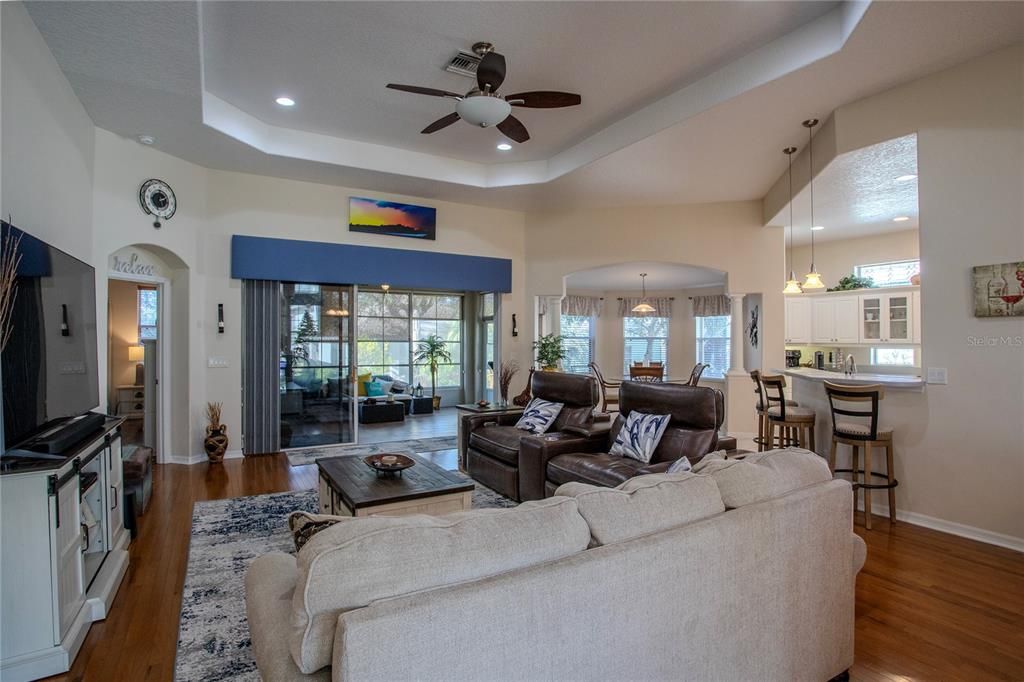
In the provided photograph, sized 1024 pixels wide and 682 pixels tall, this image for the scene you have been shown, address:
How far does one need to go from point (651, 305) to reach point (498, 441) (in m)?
7.24

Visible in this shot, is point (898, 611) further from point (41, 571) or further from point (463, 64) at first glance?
point (463, 64)

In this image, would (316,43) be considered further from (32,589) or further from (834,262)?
(834,262)

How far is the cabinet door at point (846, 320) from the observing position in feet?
25.7

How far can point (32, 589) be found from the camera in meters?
2.10

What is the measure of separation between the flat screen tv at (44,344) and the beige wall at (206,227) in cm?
186

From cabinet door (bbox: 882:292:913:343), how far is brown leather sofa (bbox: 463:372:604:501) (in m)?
5.51

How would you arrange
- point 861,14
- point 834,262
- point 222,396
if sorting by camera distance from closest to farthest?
point 861,14, point 222,396, point 834,262

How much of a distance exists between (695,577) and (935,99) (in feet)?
13.5

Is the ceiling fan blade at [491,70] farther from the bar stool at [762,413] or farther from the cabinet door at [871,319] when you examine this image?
the cabinet door at [871,319]

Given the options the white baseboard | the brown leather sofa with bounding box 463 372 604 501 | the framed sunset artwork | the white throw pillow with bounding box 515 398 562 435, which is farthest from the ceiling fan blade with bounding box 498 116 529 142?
the white baseboard

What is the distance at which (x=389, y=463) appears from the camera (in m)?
3.44

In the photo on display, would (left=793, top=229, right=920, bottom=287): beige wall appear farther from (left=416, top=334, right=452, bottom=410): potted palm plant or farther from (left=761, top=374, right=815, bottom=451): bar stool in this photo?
(left=416, top=334, right=452, bottom=410): potted palm plant

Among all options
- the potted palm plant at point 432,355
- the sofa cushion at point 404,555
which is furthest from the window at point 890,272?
the sofa cushion at point 404,555

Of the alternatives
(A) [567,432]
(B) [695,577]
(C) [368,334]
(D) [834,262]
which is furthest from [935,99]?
(C) [368,334]
